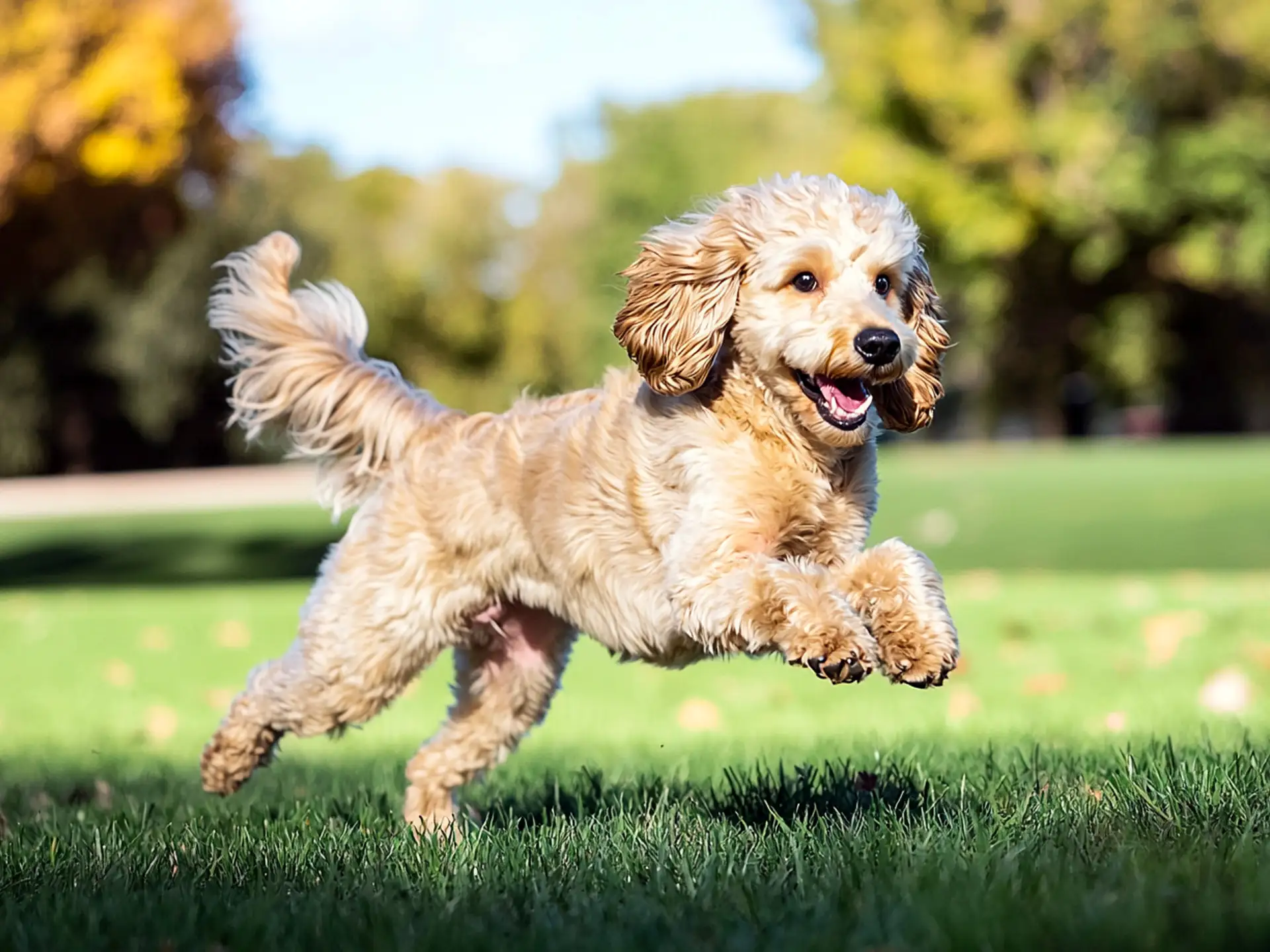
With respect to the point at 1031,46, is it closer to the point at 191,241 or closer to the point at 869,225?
the point at 191,241

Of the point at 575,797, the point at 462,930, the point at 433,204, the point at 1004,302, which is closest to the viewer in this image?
the point at 462,930

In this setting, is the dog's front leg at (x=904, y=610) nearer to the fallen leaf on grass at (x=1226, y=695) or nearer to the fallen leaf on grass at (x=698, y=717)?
the fallen leaf on grass at (x=1226, y=695)

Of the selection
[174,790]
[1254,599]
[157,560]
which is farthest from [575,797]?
[157,560]

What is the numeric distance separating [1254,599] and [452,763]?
8956mm

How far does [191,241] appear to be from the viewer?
3612cm

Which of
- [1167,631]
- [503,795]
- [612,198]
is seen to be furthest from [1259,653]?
[612,198]

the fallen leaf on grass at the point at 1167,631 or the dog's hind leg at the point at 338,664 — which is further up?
the dog's hind leg at the point at 338,664

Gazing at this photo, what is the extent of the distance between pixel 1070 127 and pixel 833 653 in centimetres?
2611

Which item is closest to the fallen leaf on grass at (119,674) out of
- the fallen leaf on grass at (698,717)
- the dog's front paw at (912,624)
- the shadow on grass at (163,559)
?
the fallen leaf on grass at (698,717)

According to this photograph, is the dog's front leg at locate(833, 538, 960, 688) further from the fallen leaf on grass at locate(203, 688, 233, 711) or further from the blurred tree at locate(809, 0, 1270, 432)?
the blurred tree at locate(809, 0, 1270, 432)

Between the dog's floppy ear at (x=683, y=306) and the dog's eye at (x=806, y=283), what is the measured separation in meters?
0.18

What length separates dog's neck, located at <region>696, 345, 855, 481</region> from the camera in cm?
414

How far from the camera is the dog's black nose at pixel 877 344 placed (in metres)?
3.87

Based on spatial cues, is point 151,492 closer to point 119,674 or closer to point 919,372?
point 119,674
